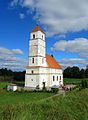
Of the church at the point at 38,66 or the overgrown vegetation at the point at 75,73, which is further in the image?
the overgrown vegetation at the point at 75,73

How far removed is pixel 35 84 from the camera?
38.8m

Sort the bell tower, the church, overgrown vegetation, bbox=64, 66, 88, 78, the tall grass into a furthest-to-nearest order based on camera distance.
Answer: overgrown vegetation, bbox=64, 66, 88, 78 → the bell tower → the church → the tall grass

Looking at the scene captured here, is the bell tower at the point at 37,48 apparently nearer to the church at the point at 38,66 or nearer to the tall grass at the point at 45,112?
the church at the point at 38,66

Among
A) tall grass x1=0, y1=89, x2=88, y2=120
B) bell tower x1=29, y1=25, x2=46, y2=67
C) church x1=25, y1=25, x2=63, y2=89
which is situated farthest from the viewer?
bell tower x1=29, y1=25, x2=46, y2=67

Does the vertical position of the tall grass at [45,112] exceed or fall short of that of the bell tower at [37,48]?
it falls short

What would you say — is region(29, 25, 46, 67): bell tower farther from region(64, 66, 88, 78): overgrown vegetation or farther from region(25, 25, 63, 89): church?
region(64, 66, 88, 78): overgrown vegetation

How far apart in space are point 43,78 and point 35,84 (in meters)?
2.62

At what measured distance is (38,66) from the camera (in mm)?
39062

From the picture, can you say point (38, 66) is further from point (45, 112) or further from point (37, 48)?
point (45, 112)

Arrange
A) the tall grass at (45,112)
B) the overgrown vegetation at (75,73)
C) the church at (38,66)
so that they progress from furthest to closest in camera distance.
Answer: the overgrown vegetation at (75,73), the church at (38,66), the tall grass at (45,112)

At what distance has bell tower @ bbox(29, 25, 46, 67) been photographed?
39.7 meters

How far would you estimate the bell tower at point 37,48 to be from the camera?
39656mm

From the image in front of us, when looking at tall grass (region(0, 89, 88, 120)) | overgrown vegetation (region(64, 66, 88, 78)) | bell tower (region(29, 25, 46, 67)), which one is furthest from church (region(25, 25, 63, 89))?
overgrown vegetation (region(64, 66, 88, 78))

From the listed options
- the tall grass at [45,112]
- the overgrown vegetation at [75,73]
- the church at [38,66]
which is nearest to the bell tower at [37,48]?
the church at [38,66]
